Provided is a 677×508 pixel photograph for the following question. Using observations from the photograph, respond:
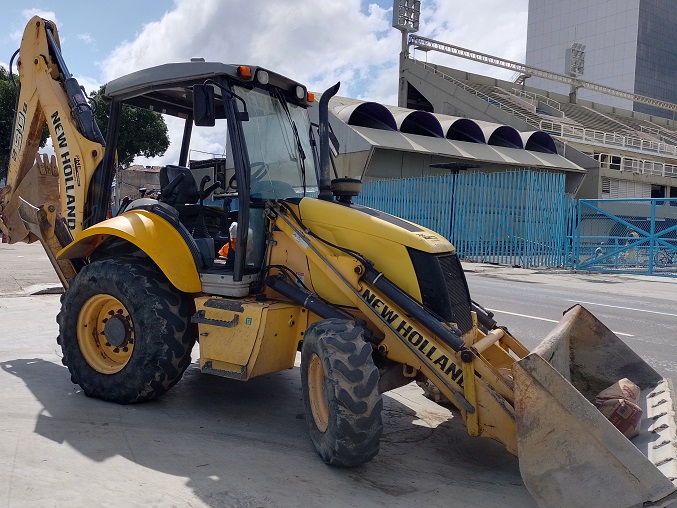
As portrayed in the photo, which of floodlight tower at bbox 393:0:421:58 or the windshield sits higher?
floodlight tower at bbox 393:0:421:58

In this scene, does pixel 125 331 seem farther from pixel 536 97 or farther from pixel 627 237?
pixel 536 97

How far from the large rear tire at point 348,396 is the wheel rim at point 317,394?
0.07m

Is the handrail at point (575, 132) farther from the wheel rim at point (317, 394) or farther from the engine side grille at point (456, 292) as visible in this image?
the wheel rim at point (317, 394)

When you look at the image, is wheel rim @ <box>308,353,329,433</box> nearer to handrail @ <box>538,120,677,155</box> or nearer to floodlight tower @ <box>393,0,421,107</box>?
handrail @ <box>538,120,677,155</box>

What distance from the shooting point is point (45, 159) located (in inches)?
287

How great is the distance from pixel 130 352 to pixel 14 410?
900mm

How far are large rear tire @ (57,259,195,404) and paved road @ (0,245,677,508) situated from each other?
7.7 inches

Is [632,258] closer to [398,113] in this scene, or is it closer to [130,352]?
[398,113]

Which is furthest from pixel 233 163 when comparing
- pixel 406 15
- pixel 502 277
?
pixel 406 15

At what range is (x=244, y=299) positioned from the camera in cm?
486

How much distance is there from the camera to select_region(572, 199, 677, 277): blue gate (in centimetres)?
1928

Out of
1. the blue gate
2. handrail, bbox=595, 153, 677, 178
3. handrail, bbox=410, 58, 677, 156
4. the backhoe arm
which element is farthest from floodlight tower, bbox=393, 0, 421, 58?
the backhoe arm

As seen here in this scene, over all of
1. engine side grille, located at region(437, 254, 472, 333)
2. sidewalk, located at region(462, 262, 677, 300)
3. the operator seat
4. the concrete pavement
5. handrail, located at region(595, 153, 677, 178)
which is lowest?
the concrete pavement

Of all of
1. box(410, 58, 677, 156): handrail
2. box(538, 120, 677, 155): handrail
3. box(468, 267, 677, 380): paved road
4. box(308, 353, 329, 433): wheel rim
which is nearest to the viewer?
box(308, 353, 329, 433): wheel rim
